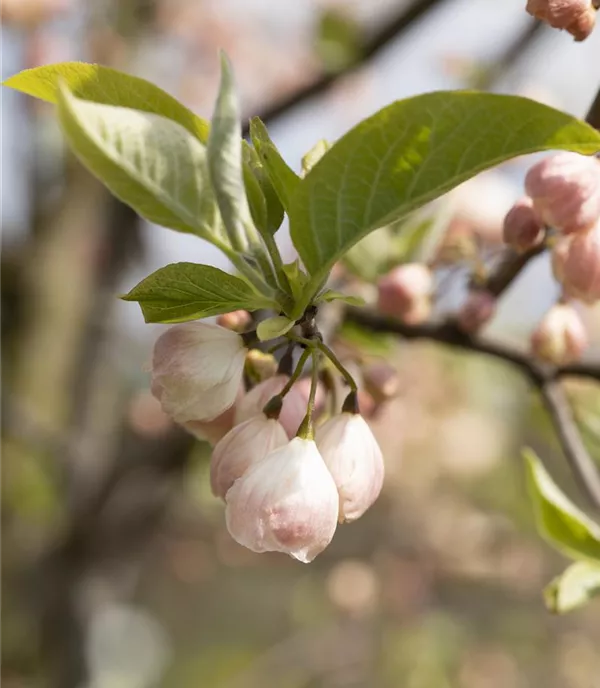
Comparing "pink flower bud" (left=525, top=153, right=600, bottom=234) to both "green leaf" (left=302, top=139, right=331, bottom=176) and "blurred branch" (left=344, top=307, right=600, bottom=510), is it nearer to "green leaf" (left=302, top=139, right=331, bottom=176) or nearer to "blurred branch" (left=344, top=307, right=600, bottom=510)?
"green leaf" (left=302, top=139, right=331, bottom=176)

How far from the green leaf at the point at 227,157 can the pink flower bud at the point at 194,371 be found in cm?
8

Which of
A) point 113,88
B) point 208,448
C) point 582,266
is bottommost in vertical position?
point 208,448

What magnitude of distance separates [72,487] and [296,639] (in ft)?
7.23

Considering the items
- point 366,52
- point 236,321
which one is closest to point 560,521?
point 236,321

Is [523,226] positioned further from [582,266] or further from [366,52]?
[366,52]

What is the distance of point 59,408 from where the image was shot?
2.51m

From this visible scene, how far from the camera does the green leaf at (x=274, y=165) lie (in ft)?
1.18

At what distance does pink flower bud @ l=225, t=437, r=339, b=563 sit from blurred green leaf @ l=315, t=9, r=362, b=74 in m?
1.10

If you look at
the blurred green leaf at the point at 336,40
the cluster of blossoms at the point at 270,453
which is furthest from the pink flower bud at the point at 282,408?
the blurred green leaf at the point at 336,40

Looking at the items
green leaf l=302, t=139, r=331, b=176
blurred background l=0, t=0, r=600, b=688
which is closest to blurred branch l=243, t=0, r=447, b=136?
blurred background l=0, t=0, r=600, b=688

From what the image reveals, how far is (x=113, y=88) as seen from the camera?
35cm

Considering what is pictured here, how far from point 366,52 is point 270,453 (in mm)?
1108

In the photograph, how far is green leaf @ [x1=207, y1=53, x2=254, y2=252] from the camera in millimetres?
293

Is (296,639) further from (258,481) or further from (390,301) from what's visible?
(258,481)
